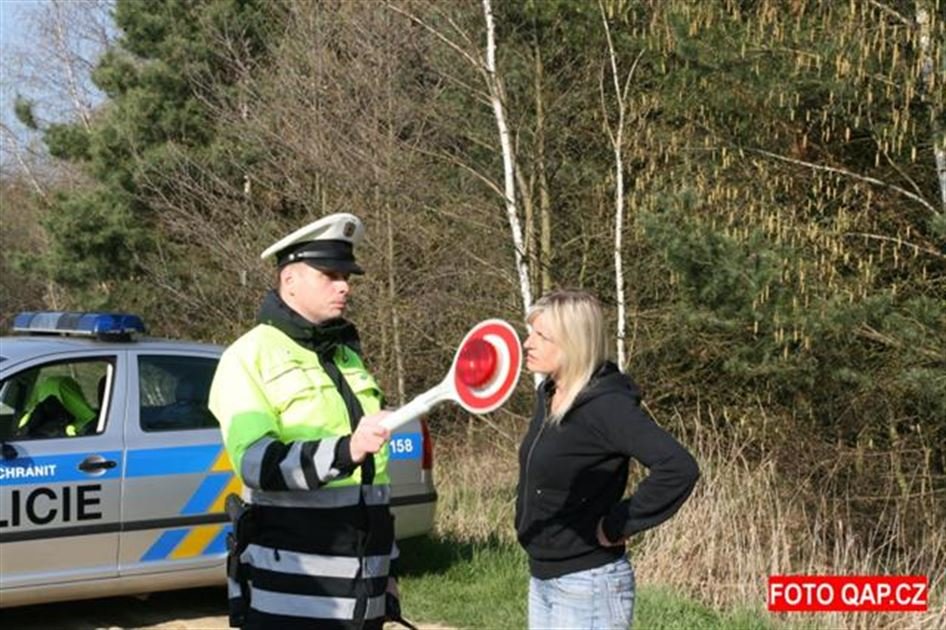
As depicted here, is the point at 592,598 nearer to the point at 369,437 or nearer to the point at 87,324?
the point at 369,437

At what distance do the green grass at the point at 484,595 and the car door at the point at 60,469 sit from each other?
1788mm

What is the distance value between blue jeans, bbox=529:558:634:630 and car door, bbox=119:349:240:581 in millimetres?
3538

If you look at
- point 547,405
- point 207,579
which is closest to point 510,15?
point 207,579

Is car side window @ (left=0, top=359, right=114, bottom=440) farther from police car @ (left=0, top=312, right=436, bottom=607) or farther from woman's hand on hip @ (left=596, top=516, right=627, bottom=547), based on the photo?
woman's hand on hip @ (left=596, top=516, right=627, bottom=547)

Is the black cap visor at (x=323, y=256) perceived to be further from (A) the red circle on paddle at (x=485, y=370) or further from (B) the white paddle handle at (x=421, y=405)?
(B) the white paddle handle at (x=421, y=405)

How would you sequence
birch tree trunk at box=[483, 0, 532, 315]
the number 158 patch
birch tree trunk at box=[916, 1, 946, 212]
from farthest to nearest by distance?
birch tree trunk at box=[483, 0, 532, 315]
birch tree trunk at box=[916, 1, 946, 212]
the number 158 patch

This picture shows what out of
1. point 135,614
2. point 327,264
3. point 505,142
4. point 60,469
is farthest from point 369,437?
point 505,142

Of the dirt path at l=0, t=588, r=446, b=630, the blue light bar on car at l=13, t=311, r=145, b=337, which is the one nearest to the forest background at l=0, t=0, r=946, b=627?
the dirt path at l=0, t=588, r=446, b=630

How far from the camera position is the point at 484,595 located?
7.59 meters

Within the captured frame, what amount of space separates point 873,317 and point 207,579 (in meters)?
4.83

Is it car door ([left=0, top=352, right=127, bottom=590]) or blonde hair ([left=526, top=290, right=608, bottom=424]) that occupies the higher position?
blonde hair ([left=526, top=290, right=608, bottom=424])

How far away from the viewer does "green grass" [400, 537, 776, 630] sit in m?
7.06

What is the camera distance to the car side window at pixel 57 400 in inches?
258

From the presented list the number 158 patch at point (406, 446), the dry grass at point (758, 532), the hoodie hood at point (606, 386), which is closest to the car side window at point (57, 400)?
the number 158 patch at point (406, 446)
